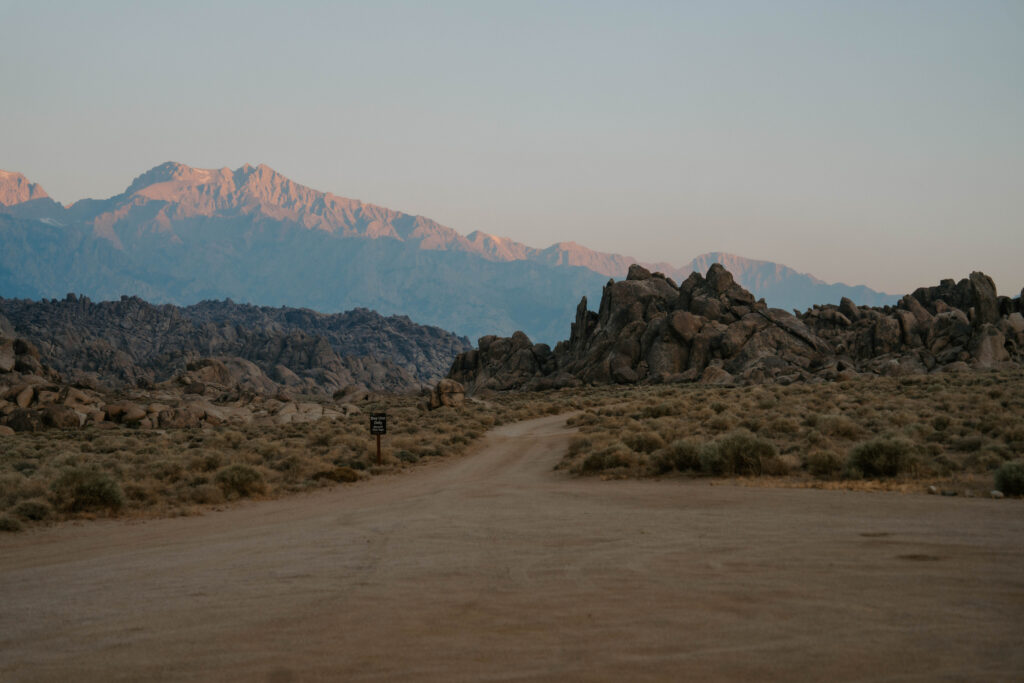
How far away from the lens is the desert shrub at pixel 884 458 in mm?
14641

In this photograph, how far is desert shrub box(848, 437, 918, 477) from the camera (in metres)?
14.6

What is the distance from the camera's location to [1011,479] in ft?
39.2

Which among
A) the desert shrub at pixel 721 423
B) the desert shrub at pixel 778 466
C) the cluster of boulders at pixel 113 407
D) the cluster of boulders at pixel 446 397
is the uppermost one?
the desert shrub at pixel 721 423

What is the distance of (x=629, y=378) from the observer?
226 ft

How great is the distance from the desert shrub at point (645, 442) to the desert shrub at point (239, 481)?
33.9ft

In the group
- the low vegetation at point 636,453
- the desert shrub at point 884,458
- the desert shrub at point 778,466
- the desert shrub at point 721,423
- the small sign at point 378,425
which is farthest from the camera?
the desert shrub at point 721,423

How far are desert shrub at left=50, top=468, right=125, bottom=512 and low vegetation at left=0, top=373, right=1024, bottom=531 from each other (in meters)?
0.03

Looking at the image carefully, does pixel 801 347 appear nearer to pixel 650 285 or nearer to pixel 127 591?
pixel 650 285

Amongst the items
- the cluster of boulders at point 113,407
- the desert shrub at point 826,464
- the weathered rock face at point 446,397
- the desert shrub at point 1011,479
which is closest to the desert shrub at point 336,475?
the desert shrub at point 826,464

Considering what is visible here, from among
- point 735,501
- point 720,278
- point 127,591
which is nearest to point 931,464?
point 735,501

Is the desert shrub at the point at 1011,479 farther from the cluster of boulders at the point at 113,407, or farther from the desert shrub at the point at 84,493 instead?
the cluster of boulders at the point at 113,407

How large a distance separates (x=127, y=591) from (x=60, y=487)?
8736 mm

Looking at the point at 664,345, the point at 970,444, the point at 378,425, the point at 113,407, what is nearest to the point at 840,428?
the point at 970,444

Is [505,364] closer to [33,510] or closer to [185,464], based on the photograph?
[185,464]
